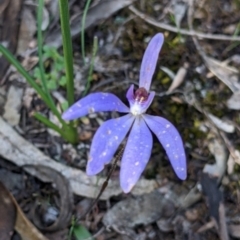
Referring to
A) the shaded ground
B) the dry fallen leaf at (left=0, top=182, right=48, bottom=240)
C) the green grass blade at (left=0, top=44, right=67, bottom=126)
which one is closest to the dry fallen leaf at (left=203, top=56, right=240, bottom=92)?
the shaded ground

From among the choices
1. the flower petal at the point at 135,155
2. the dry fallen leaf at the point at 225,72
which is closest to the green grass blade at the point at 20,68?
the flower petal at the point at 135,155

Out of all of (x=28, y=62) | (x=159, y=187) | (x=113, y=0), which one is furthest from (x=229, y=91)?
(x=28, y=62)

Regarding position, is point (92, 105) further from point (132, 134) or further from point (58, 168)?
point (58, 168)

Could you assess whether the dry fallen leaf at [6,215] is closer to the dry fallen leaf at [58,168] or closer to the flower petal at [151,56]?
the dry fallen leaf at [58,168]

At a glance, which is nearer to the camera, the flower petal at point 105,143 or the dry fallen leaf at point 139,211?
the flower petal at point 105,143

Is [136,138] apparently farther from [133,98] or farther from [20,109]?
[20,109]

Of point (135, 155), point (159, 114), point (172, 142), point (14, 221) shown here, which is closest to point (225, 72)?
point (159, 114)

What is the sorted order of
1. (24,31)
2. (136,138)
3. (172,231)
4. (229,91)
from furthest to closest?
(24,31) < (229,91) < (172,231) < (136,138)
